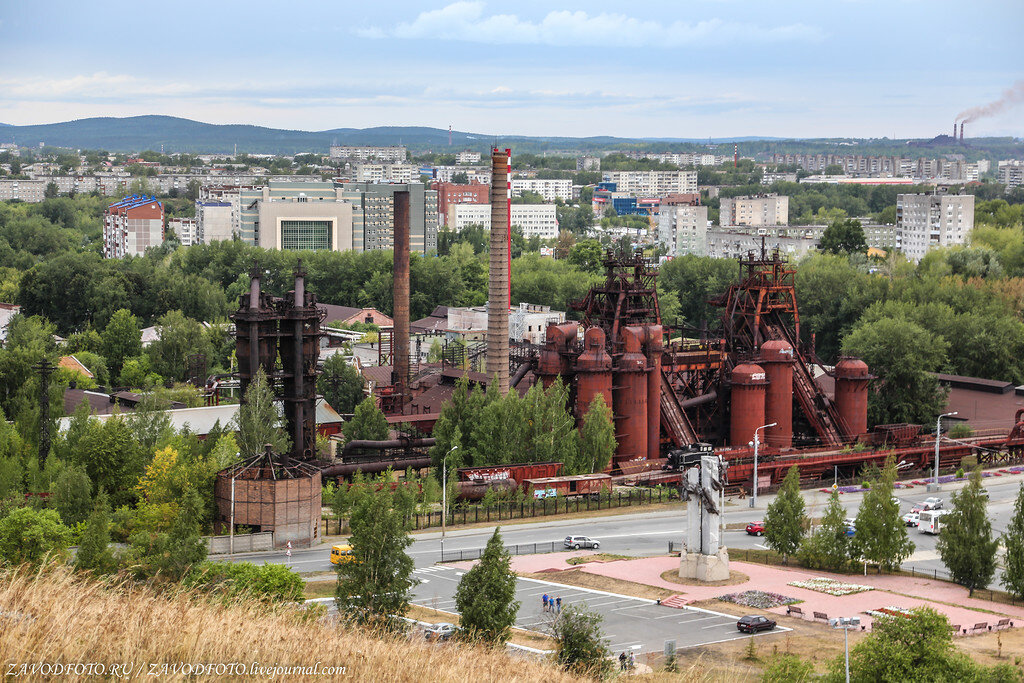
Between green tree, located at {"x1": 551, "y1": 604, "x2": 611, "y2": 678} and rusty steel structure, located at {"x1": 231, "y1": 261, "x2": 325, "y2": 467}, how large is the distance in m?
31.7

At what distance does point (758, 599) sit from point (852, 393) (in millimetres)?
40498

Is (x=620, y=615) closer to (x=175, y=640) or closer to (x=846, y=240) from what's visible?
(x=175, y=640)

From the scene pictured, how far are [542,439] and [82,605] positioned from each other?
160 ft

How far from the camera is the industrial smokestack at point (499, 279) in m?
84.1

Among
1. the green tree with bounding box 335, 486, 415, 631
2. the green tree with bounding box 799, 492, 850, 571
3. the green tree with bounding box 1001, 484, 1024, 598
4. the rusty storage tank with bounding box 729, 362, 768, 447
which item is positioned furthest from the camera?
the rusty storage tank with bounding box 729, 362, 768, 447

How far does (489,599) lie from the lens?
41.4 m

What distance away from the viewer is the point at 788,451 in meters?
83.9

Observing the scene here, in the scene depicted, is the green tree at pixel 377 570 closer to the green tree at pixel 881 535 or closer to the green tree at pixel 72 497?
the green tree at pixel 72 497

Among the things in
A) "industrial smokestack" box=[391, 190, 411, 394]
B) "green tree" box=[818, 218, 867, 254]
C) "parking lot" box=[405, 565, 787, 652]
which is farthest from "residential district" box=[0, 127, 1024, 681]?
"green tree" box=[818, 218, 867, 254]

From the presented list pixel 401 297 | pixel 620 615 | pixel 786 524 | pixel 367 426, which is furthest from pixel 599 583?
pixel 401 297

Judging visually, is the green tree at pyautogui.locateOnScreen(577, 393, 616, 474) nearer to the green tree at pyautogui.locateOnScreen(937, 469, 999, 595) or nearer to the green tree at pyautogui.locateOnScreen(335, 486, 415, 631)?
the green tree at pyautogui.locateOnScreen(937, 469, 999, 595)

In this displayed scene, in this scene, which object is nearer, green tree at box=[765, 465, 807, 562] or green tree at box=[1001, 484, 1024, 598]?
green tree at box=[1001, 484, 1024, 598]

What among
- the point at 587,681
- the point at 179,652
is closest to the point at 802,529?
the point at 587,681

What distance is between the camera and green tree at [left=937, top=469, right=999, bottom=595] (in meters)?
56.1
